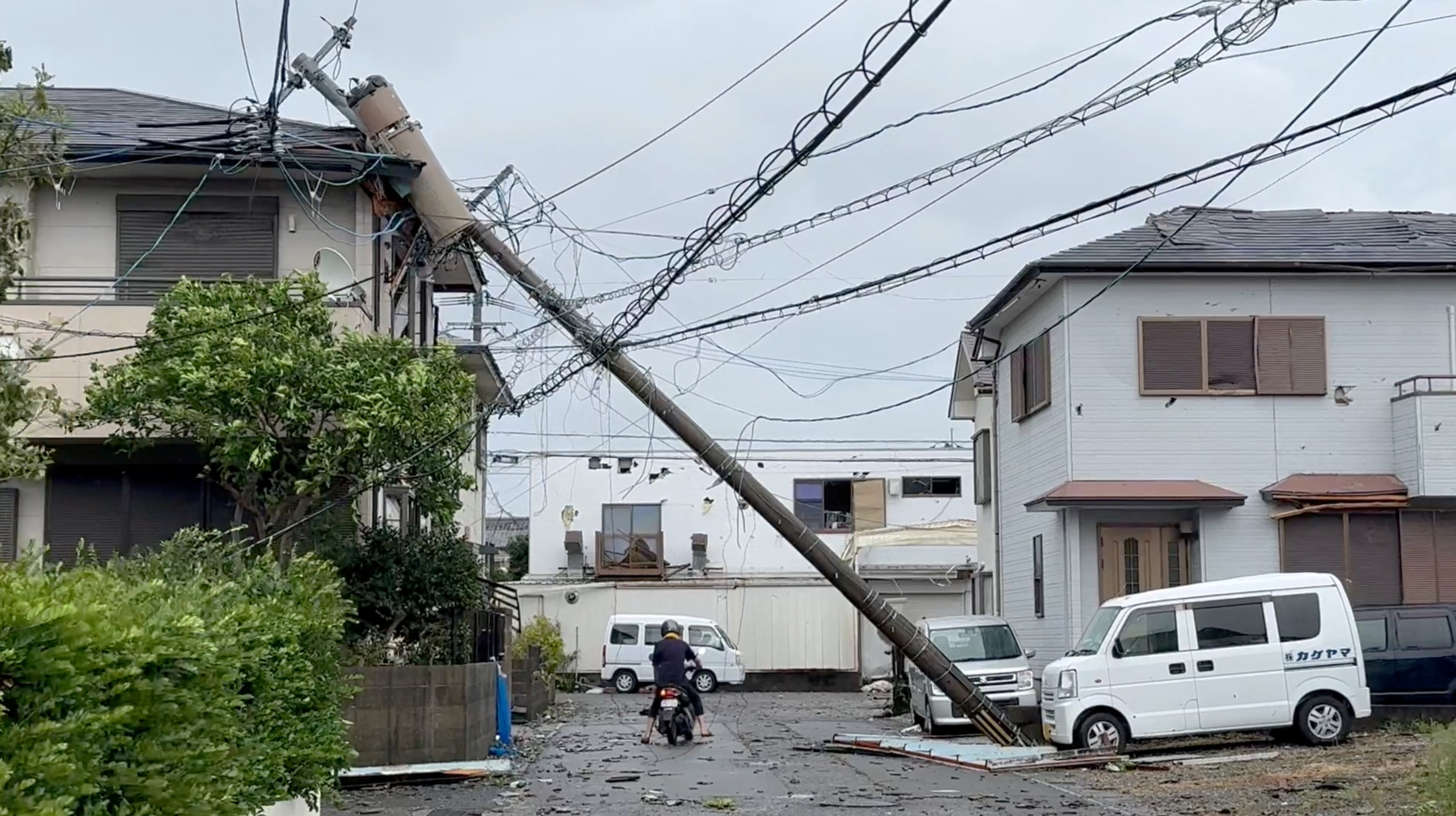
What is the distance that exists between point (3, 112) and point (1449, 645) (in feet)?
57.3

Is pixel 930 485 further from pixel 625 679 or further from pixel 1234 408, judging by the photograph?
pixel 1234 408

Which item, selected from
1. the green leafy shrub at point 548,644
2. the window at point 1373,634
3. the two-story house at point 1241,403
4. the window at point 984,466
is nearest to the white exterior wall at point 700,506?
the green leafy shrub at point 548,644

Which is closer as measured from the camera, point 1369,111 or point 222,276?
point 1369,111

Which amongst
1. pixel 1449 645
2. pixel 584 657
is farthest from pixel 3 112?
pixel 584 657

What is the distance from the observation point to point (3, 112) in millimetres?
12180

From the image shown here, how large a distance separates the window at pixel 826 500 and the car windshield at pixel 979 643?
24.1 m

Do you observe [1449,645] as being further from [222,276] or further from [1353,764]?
[222,276]

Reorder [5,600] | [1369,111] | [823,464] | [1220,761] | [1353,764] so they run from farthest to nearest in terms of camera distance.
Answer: [823,464]
[1220,761]
[1353,764]
[1369,111]
[5,600]

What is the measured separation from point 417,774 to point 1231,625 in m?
9.86

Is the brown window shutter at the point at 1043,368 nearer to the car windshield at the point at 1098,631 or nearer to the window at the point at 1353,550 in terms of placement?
the window at the point at 1353,550

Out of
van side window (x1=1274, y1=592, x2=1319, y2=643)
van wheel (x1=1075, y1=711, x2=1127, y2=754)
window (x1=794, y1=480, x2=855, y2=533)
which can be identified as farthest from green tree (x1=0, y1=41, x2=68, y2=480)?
window (x1=794, y1=480, x2=855, y2=533)

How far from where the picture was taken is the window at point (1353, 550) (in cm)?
2348

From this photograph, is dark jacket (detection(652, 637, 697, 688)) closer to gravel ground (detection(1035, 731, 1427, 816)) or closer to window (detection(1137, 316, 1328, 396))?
gravel ground (detection(1035, 731, 1427, 816))

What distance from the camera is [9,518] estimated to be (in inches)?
754
